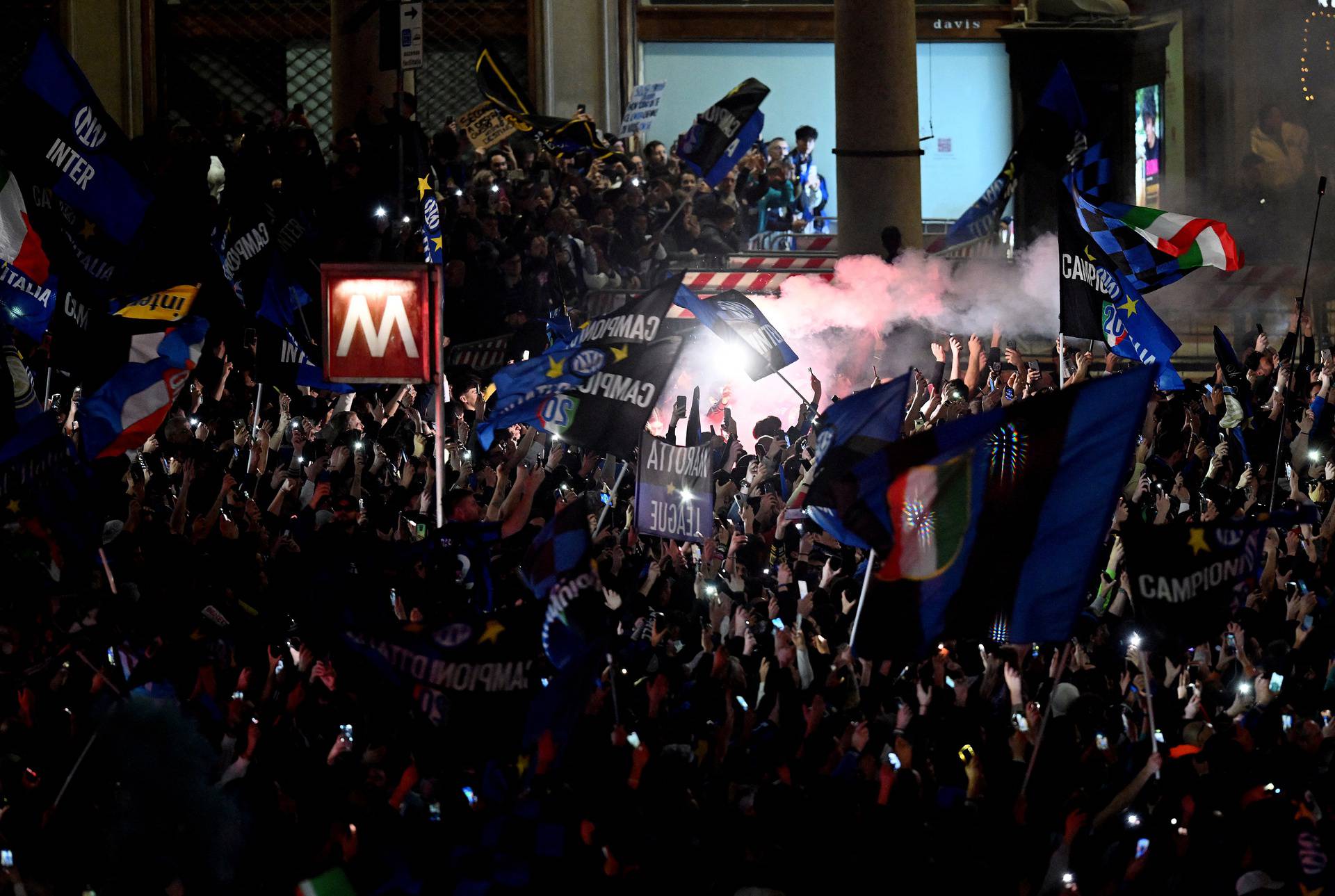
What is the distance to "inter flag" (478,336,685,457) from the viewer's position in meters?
11.8

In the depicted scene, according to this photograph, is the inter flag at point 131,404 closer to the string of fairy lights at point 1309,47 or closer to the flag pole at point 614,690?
the flag pole at point 614,690

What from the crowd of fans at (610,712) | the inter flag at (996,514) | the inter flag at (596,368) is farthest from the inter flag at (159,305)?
the inter flag at (996,514)

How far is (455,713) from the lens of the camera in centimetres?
857

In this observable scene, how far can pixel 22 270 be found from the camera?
44.4 ft

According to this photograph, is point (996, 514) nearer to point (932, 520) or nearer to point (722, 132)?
point (932, 520)

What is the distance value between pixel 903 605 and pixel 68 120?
692 centimetres

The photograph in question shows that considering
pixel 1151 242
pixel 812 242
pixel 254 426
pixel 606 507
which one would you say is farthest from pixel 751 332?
pixel 812 242

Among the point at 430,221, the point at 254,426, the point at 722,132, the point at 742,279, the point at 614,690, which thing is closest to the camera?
the point at 614,690

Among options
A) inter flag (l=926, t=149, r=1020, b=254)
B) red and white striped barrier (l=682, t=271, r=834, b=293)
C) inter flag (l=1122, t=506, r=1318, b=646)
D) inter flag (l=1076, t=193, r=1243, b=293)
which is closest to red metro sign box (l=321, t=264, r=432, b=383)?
inter flag (l=1076, t=193, r=1243, b=293)

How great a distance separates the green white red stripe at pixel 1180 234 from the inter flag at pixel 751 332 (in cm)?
245

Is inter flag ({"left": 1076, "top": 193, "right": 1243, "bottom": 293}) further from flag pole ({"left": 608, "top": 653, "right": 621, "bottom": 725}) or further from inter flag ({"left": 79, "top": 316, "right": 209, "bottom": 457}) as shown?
inter flag ({"left": 79, "top": 316, "right": 209, "bottom": 457})

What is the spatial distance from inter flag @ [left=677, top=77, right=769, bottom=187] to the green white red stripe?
537cm

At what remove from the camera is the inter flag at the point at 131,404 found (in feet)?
39.1

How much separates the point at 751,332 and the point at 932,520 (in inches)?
194
